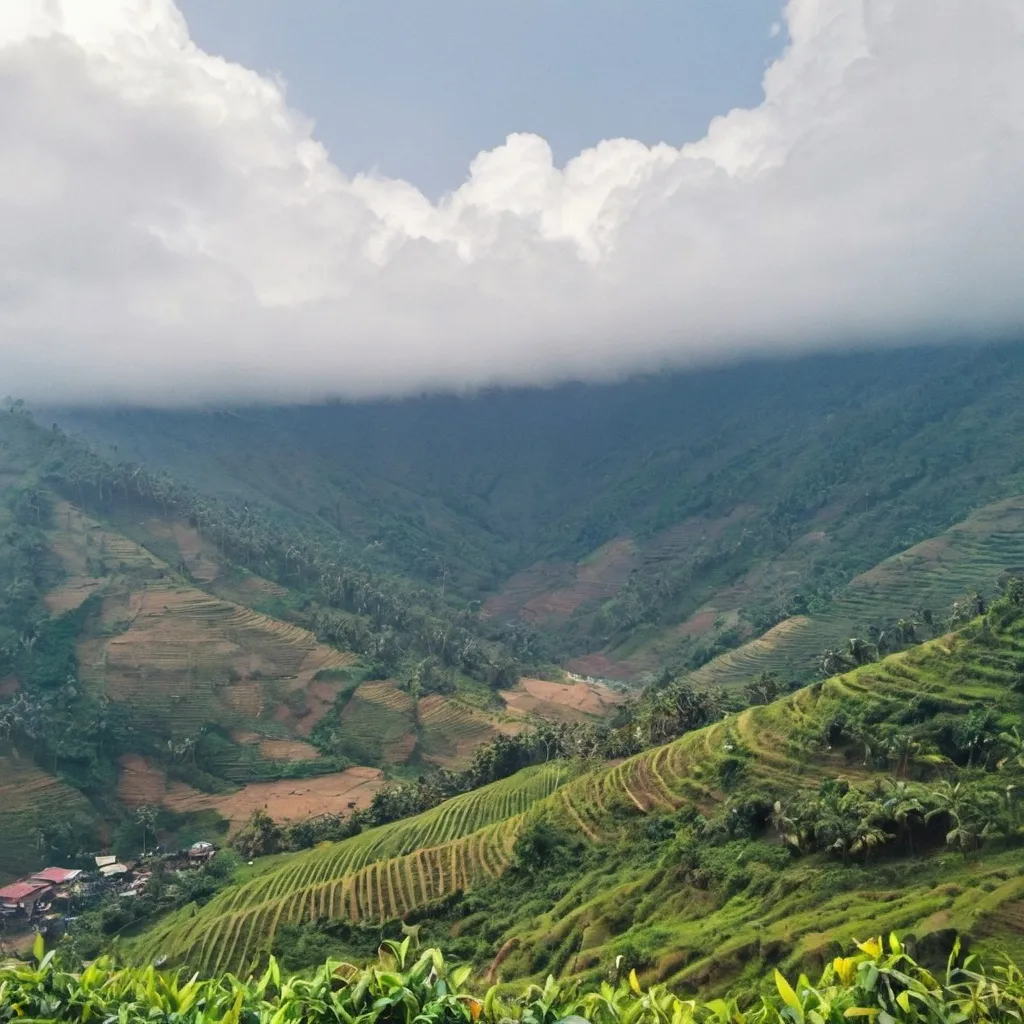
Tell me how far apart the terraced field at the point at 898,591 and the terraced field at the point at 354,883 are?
5705cm

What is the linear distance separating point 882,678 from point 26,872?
230 ft

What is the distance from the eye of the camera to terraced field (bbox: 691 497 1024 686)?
383ft

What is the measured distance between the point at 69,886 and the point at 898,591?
110 meters

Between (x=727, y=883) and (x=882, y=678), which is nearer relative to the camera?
(x=727, y=883)

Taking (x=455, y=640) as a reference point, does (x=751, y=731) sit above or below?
above

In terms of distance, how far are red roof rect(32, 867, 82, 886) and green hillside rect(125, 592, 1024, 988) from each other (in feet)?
54.5

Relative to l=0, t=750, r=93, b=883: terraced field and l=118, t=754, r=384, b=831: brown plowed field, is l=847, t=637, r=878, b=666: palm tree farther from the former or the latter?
l=0, t=750, r=93, b=883: terraced field

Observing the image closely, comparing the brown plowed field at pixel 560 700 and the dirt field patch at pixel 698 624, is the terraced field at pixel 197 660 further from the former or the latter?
the dirt field patch at pixel 698 624

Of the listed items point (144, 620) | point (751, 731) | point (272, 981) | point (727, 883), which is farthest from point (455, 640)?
point (272, 981)

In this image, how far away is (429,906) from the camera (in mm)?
51312

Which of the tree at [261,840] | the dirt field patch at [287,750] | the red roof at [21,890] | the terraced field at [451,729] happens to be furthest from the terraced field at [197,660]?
the red roof at [21,890]

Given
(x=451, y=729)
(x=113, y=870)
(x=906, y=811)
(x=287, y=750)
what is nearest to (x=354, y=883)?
(x=113, y=870)

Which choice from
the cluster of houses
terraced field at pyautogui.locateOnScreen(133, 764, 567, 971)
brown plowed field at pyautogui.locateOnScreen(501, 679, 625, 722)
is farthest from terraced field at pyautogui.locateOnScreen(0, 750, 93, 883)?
brown plowed field at pyautogui.locateOnScreen(501, 679, 625, 722)

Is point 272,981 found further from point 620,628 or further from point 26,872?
point 620,628
